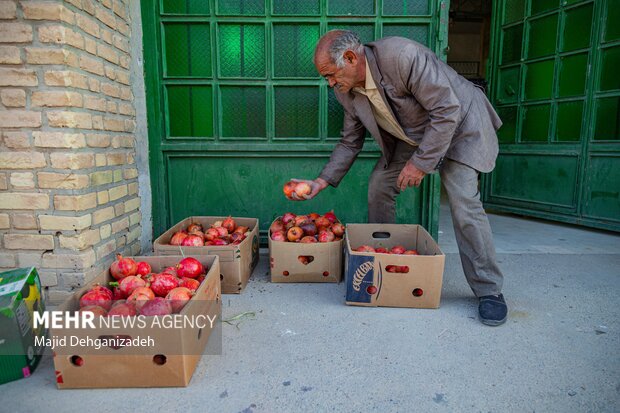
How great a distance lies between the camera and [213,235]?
8.87 ft

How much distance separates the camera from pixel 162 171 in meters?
3.33

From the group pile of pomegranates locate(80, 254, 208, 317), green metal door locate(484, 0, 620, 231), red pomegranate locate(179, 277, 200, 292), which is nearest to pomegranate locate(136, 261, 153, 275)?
pile of pomegranates locate(80, 254, 208, 317)

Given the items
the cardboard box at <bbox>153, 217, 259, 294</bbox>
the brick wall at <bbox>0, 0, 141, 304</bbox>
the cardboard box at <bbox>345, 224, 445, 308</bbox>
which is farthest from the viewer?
the cardboard box at <bbox>153, 217, 259, 294</bbox>

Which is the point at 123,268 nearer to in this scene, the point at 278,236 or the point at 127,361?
the point at 127,361

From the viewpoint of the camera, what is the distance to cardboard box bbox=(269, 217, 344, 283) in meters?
2.58

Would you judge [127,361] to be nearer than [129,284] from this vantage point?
Yes

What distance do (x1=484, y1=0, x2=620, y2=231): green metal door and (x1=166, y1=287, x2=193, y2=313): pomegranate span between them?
4243mm

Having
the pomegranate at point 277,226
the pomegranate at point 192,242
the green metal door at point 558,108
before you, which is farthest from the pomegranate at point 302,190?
the green metal door at point 558,108

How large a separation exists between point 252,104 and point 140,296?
2046 mm

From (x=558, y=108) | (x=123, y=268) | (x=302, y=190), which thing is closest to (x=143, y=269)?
(x=123, y=268)

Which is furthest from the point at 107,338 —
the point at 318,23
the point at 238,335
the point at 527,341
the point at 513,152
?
the point at 513,152

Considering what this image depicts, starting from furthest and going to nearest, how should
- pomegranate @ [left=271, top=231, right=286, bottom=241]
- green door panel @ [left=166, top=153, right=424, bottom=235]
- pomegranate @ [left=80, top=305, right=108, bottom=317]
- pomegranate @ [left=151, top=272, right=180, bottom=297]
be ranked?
green door panel @ [left=166, top=153, right=424, bottom=235] < pomegranate @ [left=271, top=231, right=286, bottom=241] < pomegranate @ [left=151, top=272, right=180, bottom=297] < pomegranate @ [left=80, top=305, right=108, bottom=317]

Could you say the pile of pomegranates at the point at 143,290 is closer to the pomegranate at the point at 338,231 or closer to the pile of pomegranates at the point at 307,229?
the pile of pomegranates at the point at 307,229

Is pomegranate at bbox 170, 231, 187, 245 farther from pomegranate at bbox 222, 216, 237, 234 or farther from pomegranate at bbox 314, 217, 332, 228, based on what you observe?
pomegranate at bbox 314, 217, 332, 228
